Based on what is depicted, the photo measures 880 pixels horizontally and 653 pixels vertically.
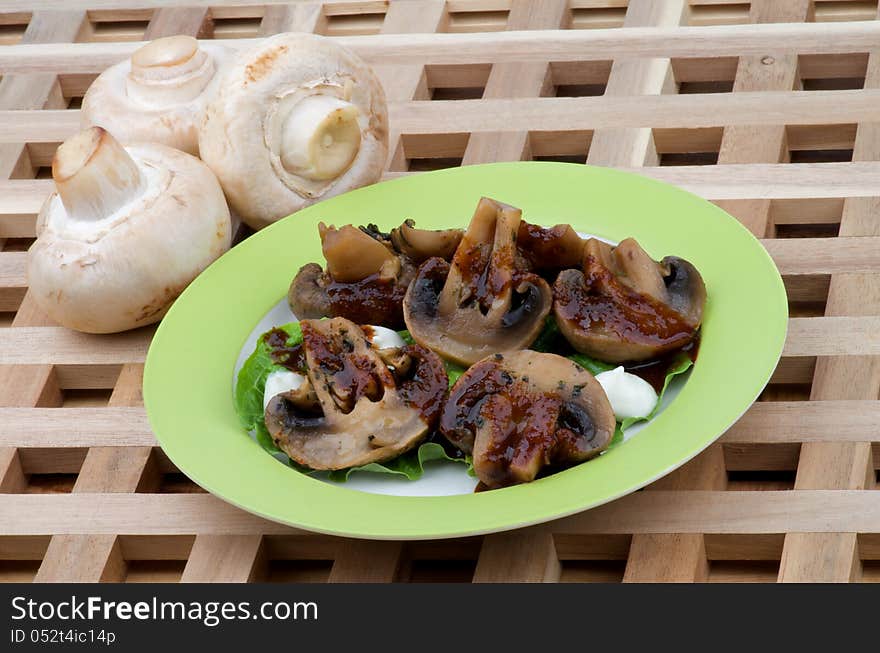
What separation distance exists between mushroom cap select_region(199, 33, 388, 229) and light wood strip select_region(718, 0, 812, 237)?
58 centimetres

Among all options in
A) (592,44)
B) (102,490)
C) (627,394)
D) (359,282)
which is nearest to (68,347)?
(102,490)

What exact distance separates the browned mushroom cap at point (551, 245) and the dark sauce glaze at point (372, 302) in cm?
17

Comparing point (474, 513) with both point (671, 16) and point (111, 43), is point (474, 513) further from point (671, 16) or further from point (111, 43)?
point (111, 43)

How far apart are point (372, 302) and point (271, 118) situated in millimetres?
401

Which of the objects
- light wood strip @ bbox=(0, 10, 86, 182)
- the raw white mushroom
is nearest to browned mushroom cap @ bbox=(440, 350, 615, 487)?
the raw white mushroom

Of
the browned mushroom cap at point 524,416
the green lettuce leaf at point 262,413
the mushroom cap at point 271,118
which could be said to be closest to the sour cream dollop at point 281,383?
the green lettuce leaf at point 262,413

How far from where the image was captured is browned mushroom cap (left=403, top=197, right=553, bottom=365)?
1.72 meters

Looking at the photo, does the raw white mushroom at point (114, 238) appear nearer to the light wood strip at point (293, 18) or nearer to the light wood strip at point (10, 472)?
the light wood strip at point (10, 472)

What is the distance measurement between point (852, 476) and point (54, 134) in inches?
61.2

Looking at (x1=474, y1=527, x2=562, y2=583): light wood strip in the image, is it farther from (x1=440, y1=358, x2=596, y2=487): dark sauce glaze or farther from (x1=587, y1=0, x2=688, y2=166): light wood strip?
(x1=587, y1=0, x2=688, y2=166): light wood strip

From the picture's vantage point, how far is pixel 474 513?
4.76 ft

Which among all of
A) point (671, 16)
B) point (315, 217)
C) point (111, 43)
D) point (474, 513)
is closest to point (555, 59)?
point (671, 16)

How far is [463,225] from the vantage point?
205cm

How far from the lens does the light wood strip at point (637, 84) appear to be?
225 cm
